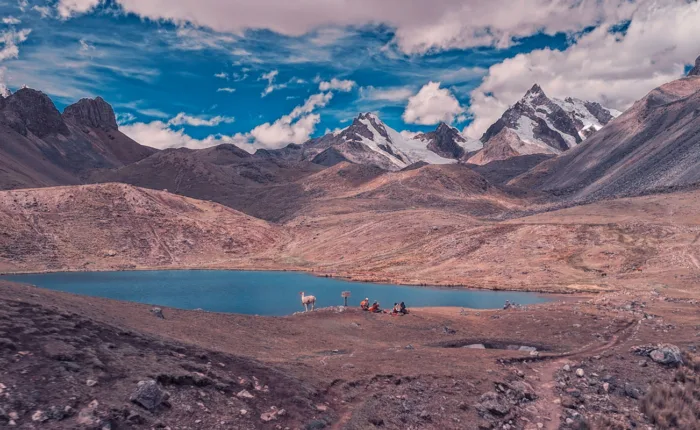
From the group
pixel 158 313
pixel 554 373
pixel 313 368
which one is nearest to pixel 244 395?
pixel 313 368

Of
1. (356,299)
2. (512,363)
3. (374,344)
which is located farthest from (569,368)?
(356,299)

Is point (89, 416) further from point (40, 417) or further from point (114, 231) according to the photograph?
point (114, 231)

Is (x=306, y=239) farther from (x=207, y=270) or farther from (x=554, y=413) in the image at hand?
(x=554, y=413)

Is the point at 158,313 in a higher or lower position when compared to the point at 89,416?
higher

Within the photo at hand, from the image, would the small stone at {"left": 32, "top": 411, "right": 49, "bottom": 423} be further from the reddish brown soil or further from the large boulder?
the large boulder

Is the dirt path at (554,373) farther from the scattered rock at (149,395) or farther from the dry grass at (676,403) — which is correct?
the scattered rock at (149,395)
